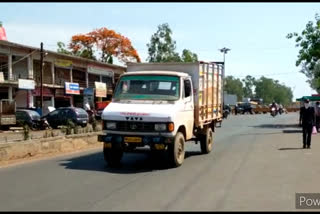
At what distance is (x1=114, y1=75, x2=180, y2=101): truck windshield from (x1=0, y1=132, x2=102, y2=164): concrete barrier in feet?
11.1

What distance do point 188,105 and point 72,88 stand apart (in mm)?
37324

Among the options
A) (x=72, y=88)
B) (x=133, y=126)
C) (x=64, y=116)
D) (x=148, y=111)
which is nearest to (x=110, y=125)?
(x=133, y=126)

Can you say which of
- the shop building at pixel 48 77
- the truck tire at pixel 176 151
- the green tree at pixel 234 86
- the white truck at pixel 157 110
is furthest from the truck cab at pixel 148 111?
the green tree at pixel 234 86

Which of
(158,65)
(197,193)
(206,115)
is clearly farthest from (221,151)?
(197,193)

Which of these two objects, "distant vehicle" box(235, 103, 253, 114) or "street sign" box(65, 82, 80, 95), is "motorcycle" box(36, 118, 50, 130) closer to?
"street sign" box(65, 82, 80, 95)

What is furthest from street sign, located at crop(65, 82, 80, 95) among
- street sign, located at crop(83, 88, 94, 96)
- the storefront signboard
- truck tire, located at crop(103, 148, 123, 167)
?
truck tire, located at crop(103, 148, 123, 167)

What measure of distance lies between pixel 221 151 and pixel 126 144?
5368mm

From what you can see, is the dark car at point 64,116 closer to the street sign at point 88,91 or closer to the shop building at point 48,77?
the shop building at point 48,77

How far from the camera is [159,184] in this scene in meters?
9.17

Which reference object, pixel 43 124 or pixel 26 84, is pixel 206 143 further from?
pixel 26 84

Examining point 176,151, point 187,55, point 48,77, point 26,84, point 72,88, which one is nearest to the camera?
point 176,151

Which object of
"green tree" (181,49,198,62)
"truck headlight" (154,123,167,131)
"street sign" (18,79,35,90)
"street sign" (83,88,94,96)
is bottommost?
"truck headlight" (154,123,167,131)

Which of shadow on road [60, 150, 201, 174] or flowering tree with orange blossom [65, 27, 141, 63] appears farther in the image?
flowering tree with orange blossom [65, 27, 141, 63]

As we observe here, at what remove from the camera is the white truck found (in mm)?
11086
